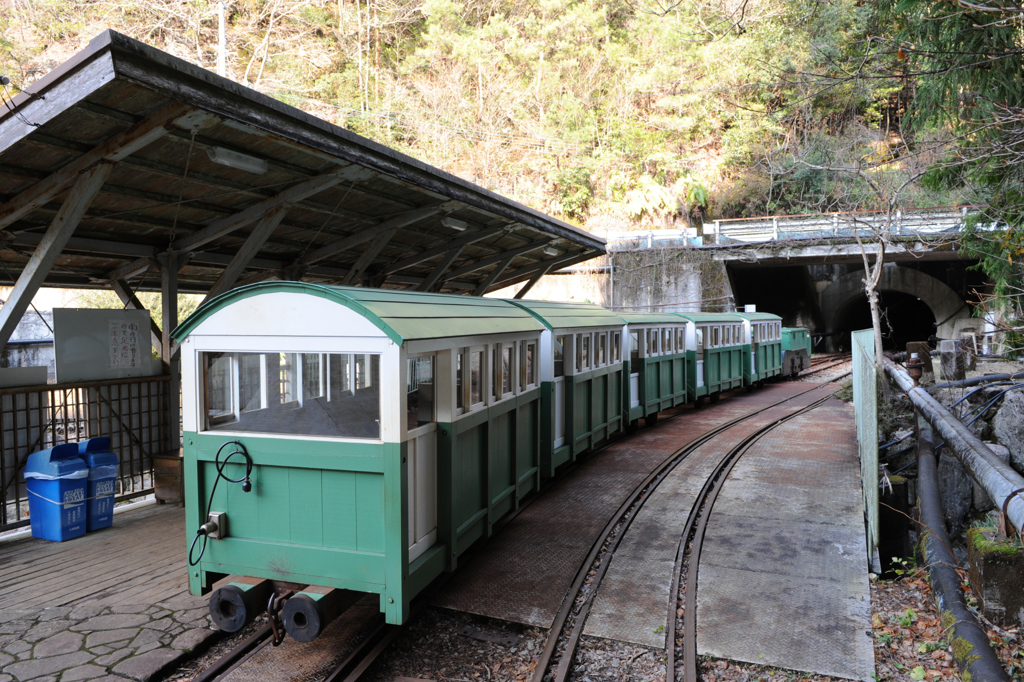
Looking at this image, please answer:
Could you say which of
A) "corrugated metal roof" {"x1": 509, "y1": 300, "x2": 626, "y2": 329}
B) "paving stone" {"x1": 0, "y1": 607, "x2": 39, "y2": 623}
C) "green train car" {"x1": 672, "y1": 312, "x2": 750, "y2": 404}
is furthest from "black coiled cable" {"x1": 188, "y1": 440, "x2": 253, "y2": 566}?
"green train car" {"x1": 672, "y1": 312, "x2": 750, "y2": 404}

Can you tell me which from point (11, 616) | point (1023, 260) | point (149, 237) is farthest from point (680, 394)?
point (11, 616)

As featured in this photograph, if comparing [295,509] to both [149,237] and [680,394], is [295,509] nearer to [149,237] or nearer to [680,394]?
[149,237]

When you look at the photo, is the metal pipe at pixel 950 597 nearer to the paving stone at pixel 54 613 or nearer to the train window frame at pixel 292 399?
the train window frame at pixel 292 399

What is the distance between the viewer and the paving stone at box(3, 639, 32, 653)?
13.9 ft

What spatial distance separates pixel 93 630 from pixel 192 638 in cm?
80

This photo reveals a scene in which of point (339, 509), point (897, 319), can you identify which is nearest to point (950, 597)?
point (339, 509)

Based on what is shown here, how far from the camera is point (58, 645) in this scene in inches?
170

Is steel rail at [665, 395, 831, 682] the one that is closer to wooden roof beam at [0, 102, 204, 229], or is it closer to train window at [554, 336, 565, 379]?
train window at [554, 336, 565, 379]

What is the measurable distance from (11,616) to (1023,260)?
1294cm

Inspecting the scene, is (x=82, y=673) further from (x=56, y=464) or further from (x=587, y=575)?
(x=587, y=575)

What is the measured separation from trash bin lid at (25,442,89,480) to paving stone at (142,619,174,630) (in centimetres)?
261

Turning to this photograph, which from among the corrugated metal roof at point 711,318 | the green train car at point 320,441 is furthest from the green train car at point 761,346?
the green train car at point 320,441

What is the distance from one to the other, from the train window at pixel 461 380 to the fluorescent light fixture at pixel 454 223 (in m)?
4.84

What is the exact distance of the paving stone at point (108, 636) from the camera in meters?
4.36
